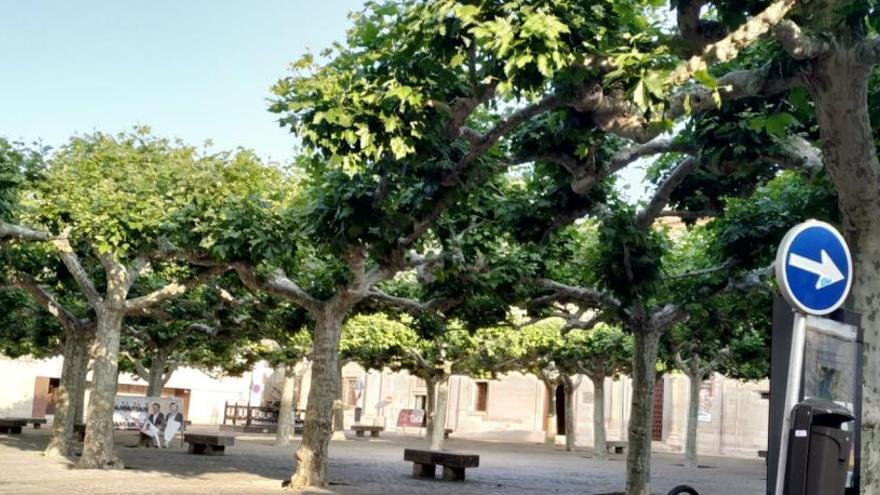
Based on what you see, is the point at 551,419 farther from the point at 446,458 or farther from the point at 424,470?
the point at 446,458

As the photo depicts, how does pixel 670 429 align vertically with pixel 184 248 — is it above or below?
below

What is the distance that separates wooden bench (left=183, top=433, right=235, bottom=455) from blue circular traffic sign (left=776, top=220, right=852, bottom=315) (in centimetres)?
2137

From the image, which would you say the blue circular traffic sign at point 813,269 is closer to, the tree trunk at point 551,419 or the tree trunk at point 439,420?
the tree trunk at point 439,420

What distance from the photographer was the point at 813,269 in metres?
4.63

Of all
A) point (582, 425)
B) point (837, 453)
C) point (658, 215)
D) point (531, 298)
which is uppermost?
point (658, 215)

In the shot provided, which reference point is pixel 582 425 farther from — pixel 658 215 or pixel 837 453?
pixel 837 453

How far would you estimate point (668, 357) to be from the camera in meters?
27.0

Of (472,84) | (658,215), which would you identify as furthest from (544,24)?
(658,215)

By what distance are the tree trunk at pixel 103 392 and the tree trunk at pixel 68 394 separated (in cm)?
383

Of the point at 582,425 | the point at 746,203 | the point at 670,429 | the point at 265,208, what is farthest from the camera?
the point at 582,425

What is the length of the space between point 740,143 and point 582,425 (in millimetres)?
45837

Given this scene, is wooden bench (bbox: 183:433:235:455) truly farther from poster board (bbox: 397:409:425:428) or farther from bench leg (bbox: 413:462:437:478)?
poster board (bbox: 397:409:425:428)

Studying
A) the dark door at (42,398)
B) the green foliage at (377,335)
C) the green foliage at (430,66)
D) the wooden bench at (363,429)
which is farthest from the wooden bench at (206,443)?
the dark door at (42,398)

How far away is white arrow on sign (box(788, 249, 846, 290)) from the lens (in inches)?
179
